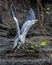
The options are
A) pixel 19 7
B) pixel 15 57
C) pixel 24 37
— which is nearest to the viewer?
pixel 15 57

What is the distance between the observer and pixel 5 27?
15.6ft

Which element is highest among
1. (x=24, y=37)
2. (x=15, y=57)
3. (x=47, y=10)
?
(x=47, y=10)

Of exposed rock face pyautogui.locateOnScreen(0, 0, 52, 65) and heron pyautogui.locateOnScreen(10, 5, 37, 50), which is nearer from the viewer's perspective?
exposed rock face pyautogui.locateOnScreen(0, 0, 52, 65)

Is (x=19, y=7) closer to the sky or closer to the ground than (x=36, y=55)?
closer to the sky

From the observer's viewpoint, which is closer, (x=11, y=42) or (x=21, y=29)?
(x=21, y=29)

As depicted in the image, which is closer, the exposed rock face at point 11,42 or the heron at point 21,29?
the exposed rock face at point 11,42

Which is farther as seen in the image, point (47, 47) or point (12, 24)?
point (12, 24)

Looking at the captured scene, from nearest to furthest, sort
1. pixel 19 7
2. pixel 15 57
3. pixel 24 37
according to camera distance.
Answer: pixel 15 57 → pixel 24 37 → pixel 19 7

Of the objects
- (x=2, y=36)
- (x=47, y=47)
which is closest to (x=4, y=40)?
(x=2, y=36)

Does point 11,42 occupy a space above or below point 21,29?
below

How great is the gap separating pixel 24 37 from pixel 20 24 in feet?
0.82

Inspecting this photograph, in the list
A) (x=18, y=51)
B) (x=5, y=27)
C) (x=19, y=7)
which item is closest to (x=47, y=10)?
(x=19, y=7)

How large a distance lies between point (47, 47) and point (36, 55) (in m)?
0.33

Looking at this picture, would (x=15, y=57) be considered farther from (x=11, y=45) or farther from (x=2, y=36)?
(x=2, y=36)
